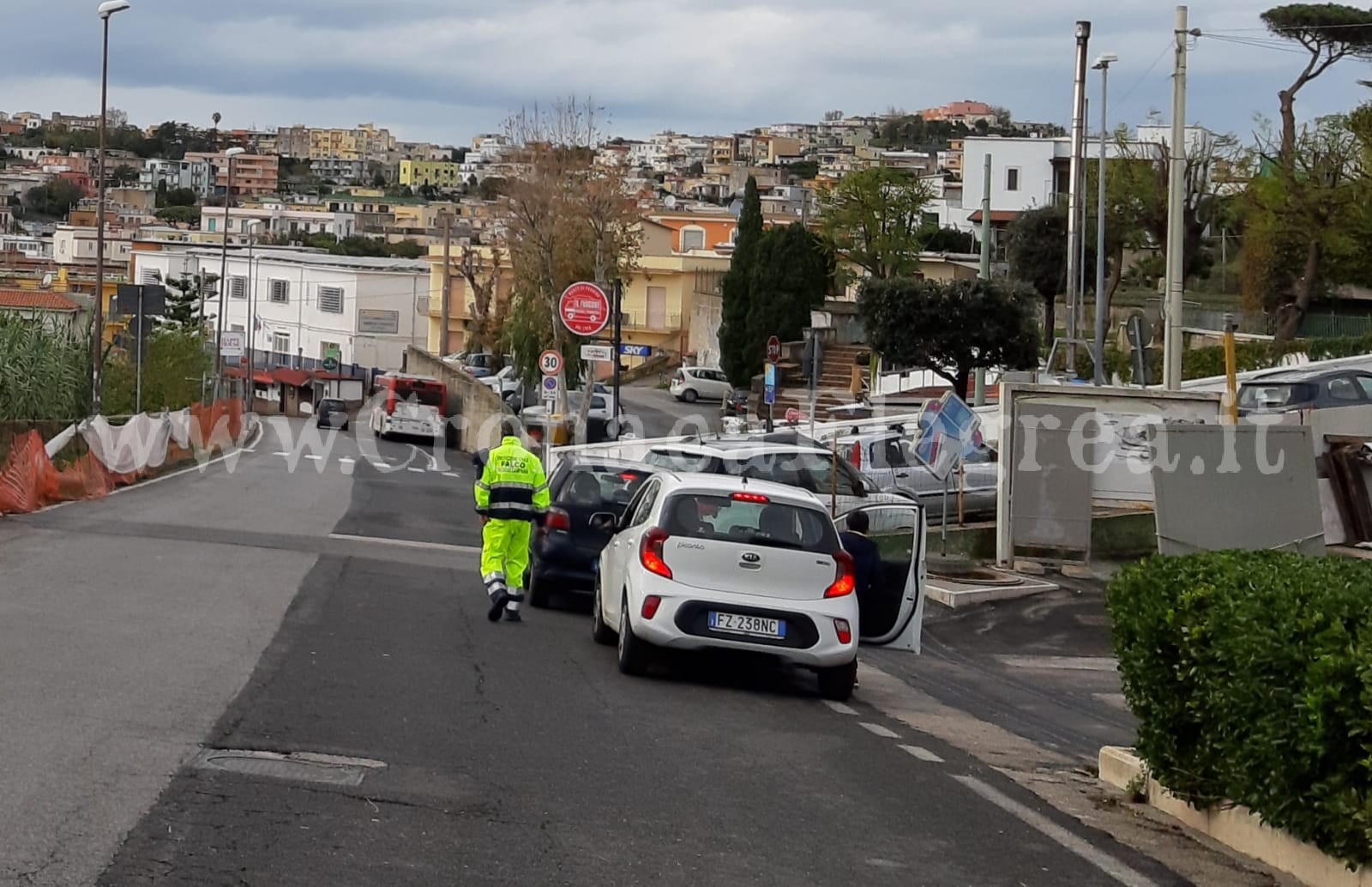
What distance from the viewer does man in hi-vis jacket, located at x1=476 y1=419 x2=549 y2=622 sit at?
16.1 metres

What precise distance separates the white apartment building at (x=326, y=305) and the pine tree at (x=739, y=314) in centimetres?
3591

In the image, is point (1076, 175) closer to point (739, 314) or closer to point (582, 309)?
point (582, 309)

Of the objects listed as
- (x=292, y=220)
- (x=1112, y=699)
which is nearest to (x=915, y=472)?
(x=1112, y=699)

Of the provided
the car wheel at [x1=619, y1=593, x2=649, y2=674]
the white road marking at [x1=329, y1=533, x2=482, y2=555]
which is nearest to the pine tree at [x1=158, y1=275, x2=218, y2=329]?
the white road marking at [x1=329, y1=533, x2=482, y2=555]

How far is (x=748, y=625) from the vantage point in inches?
518

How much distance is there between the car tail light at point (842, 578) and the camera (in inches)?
527

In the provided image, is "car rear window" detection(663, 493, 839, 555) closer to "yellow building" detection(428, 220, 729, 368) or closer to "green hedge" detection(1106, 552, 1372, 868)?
"green hedge" detection(1106, 552, 1372, 868)

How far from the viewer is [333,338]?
10088 cm

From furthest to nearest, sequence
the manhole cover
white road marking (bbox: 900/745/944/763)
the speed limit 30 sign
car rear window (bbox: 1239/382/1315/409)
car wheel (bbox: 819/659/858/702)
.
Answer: the speed limit 30 sign, car rear window (bbox: 1239/382/1315/409), car wheel (bbox: 819/659/858/702), white road marking (bbox: 900/745/944/763), the manhole cover

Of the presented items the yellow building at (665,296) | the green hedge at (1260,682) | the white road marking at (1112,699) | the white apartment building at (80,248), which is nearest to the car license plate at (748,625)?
the white road marking at (1112,699)

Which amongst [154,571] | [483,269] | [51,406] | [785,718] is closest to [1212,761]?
[785,718]

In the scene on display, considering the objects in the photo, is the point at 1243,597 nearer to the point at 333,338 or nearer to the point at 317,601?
the point at 317,601

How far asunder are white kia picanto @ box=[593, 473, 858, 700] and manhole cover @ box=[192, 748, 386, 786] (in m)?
4.48

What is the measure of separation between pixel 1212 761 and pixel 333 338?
95119 millimetres
